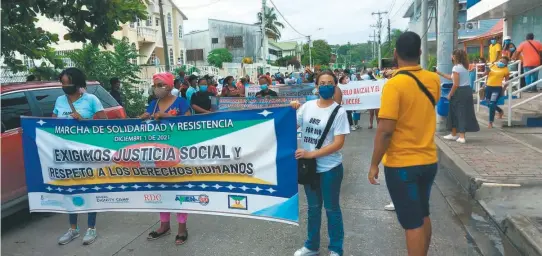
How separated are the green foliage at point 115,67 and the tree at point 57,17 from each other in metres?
5.17

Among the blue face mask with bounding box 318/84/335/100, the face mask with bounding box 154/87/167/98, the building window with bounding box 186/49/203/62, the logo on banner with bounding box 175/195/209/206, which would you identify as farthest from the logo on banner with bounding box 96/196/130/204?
the building window with bounding box 186/49/203/62

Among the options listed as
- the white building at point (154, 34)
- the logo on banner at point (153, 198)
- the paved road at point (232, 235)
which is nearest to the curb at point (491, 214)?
the paved road at point (232, 235)

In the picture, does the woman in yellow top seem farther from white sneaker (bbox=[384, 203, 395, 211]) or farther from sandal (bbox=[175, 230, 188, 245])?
sandal (bbox=[175, 230, 188, 245])

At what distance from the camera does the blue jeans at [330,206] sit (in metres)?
3.87

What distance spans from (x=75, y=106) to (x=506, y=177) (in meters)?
5.59

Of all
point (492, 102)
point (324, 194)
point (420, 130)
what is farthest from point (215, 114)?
point (492, 102)

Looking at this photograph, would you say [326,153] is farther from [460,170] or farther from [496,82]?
[496,82]

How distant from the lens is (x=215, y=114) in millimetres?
4246

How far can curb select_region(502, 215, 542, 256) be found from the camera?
3.83 meters

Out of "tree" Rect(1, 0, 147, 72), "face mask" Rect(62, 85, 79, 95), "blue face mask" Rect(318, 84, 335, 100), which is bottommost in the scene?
"blue face mask" Rect(318, 84, 335, 100)

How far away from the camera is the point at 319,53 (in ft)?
321

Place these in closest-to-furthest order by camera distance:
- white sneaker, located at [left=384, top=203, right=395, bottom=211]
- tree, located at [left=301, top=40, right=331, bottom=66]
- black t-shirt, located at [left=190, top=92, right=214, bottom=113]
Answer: white sneaker, located at [left=384, top=203, right=395, bottom=211]
black t-shirt, located at [left=190, top=92, right=214, bottom=113]
tree, located at [left=301, top=40, right=331, bottom=66]

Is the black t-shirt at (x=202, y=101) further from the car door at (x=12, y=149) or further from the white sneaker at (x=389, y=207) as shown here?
the white sneaker at (x=389, y=207)

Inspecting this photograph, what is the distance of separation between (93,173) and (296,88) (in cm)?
739
